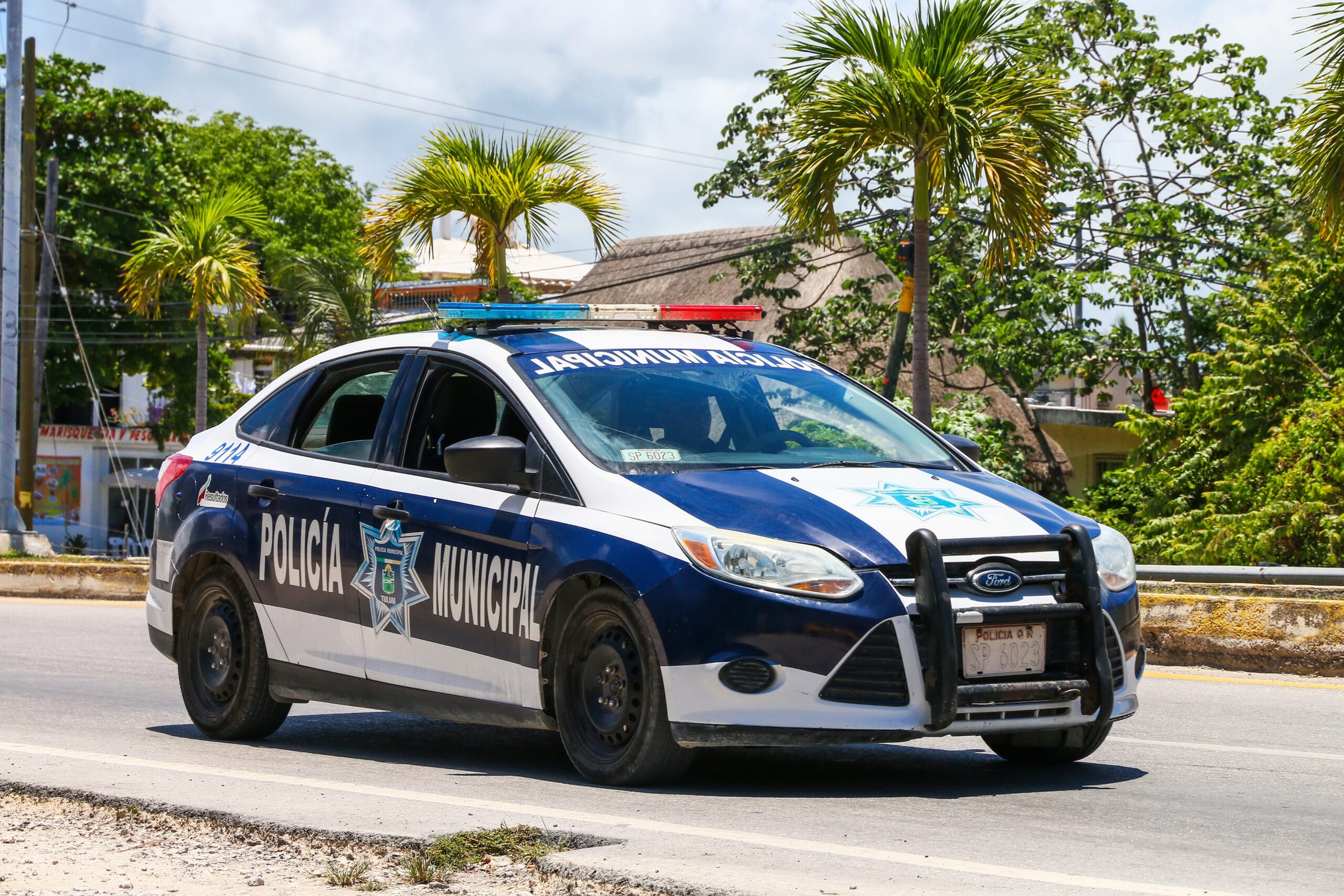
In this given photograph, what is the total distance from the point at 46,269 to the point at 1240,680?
31.9 m

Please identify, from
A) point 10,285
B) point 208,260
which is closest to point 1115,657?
point 208,260

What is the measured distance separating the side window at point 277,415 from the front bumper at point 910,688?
2985 mm

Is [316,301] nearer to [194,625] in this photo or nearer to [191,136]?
[194,625]

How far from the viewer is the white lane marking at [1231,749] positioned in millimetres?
7129

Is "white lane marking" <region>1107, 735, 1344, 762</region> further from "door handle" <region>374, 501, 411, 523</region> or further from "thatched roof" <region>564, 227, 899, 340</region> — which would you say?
"thatched roof" <region>564, 227, 899, 340</region>

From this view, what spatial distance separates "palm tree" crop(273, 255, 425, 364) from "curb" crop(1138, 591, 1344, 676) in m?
25.5

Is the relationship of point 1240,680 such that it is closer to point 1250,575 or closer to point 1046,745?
point 1250,575

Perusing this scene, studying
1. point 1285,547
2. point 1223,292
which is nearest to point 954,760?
point 1285,547

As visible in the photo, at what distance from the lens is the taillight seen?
8367 millimetres

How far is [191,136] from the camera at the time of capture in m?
67.4

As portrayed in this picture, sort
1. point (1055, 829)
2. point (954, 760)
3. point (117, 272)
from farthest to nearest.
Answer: point (117, 272) → point (954, 760) → point (1055, 829)

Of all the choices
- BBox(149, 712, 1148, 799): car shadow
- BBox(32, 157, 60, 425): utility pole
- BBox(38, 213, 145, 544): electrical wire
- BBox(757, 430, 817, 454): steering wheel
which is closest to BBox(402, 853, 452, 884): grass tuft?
BBox(149, 712, 1148, 799): car shadow

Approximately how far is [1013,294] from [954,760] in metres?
20.3

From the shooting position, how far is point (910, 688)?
5730 millimetres
